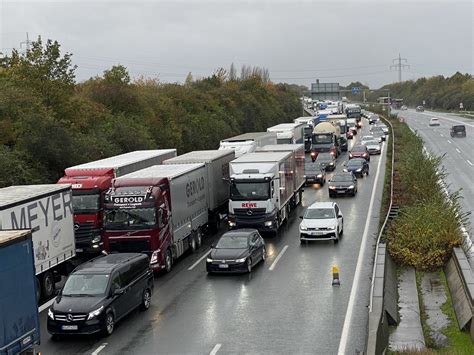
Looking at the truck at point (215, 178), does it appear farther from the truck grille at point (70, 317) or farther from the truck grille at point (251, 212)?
the truck grille at point (70, 317)

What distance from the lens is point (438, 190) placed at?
39.6 m

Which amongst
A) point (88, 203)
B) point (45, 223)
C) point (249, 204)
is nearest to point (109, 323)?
point (45, 223)

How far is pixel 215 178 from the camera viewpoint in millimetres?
34969

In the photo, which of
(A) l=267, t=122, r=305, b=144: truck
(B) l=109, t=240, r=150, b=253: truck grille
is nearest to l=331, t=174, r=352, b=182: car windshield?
(A) l=267, t=122, r=305, b=144: truck

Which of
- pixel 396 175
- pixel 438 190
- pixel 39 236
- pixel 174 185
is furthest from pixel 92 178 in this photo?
pixel 396 175

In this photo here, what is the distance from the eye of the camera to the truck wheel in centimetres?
2392

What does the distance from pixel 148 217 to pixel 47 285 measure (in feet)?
14.1

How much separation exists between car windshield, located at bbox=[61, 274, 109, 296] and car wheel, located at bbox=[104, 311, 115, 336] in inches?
25.4

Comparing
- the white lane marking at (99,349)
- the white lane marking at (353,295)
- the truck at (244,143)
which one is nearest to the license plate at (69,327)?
the white lane marking at (99,349)

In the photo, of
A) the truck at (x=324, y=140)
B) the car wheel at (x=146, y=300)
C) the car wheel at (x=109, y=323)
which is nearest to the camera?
the car wheel at (x=109, y=323)

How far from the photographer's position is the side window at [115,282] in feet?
64.0

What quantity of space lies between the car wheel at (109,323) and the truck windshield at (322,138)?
50.5m

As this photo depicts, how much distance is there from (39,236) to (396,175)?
111 ft

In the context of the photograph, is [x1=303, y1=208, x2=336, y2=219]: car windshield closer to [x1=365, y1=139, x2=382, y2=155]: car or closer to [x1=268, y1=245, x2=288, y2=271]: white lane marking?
[x1=268, y1=245, x2=288, y2=271]: white lane marking
